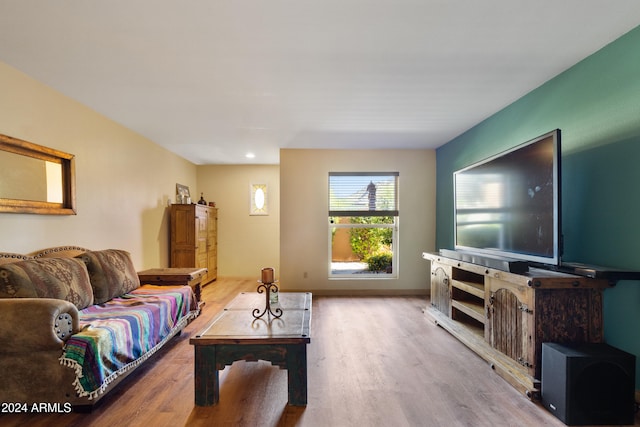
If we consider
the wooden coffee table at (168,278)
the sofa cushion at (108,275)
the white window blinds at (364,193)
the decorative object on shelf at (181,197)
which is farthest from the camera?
the decorative object on shelf at (181,197)

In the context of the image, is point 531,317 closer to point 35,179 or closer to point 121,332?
point 121,332

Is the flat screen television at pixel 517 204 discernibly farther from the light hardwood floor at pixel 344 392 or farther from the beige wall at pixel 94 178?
the beige wall at pixel 94 178

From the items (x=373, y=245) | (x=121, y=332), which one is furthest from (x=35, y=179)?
(x=373, y=245)

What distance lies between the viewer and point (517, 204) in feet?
8.47

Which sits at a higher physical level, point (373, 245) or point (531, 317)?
point (373, 245)

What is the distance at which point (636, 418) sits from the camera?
1893mm

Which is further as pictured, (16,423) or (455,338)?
(455,338)

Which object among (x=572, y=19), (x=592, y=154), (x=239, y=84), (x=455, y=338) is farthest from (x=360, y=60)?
(x=455, y=338)

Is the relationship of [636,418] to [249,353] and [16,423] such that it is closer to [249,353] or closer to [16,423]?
[249,353]

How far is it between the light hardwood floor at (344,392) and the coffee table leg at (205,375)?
0.21 feet

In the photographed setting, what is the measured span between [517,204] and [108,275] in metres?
3.78

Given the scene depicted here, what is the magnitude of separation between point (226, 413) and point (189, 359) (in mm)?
967

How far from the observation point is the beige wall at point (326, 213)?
200 inches

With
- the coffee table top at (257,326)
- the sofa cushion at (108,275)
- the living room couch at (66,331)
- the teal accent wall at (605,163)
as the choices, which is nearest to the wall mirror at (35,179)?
the living room couch at (66,331)
